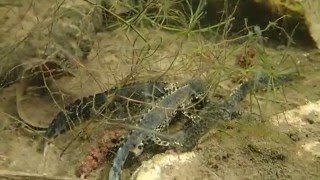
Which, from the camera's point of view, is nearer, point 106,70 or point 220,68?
point 220,68

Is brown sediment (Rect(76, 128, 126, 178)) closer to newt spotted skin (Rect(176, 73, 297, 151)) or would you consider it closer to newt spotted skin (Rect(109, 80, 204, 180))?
newt spotted skin (Rect(109, 80, 204, 180))

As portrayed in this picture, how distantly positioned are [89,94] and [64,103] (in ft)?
0.95

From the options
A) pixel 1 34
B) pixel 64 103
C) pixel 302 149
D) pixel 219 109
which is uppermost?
pixel 1 34

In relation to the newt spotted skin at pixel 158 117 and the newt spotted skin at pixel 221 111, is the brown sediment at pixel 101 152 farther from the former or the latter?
the newt spotted skin at pixel 221 111

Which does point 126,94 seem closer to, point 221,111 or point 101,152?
point 101,152

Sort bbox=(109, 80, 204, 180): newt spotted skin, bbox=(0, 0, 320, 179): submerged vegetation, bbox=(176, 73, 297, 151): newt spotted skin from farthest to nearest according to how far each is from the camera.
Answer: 1. bbox=(176, 73, 297, 151): newt spotted skin
2. bbox=(0, 0, 320, 179): submerged vegetation
3. bbox=(109, 80, 204, 180): newt spotted skin

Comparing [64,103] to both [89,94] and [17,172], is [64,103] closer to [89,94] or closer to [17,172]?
[89,94]

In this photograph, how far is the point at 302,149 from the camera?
4.14 meters

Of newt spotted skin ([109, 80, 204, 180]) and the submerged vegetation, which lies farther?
the submerged vegetation

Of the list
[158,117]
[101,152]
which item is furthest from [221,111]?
[101,152]

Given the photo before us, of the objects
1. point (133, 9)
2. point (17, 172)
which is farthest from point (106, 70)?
point (17, 172)

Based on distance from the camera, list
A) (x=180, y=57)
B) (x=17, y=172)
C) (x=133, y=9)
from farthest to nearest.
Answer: (x=180, y=57) → (x=133, y=9) → (x=17, y=172)

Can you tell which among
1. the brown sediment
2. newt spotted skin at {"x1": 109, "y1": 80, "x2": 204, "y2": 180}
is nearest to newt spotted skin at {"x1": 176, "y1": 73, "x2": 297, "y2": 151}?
newt spotted skin at {"x1": 109, "y1": 80, "x2": 204, "y2": 180}

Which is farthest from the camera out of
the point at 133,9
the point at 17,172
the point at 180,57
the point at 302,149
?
the point at 180,57
